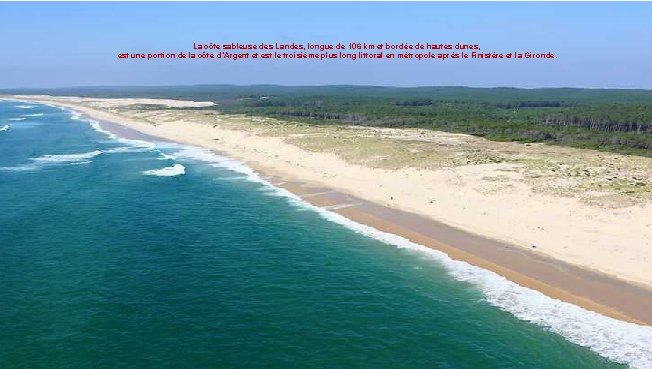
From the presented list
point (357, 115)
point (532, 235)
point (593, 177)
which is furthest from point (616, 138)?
point (357, 115)

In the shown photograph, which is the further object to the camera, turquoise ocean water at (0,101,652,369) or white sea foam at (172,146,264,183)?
white sea foam at (172,146,264,183)

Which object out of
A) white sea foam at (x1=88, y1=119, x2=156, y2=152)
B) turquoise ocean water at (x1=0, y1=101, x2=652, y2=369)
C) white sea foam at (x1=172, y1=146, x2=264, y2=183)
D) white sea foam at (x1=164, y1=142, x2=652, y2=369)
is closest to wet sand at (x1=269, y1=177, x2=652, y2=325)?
white sea foam at (x1=164, y1=142, x2=652, y2=369)

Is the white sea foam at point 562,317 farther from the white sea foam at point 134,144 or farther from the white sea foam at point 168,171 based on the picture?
the white sea foam at point 134,144

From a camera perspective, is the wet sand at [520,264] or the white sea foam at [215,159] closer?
the wet sand at [520,264]

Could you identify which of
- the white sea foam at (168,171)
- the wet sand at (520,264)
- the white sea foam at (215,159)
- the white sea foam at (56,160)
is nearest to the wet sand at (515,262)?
the wet sand at (520,264)

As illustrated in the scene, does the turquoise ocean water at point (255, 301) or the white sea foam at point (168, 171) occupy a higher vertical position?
the white sea foam at point (168, 171)

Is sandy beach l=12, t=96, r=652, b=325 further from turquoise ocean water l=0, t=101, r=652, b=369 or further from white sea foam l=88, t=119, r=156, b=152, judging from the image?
white sea foam l=88, t=119, r=156, b=152

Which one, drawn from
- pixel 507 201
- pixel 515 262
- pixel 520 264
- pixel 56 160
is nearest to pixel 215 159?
pixel 56 160
